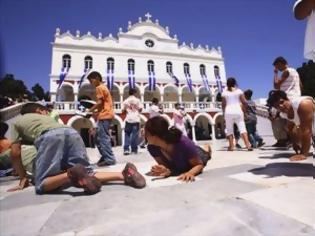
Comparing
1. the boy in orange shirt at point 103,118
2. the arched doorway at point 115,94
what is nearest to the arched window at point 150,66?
the arched doorway at point 115,94

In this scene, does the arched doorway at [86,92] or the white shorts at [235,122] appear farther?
the arched doorway at [86,92]

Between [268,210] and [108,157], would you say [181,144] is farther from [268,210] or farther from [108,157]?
[108,157]

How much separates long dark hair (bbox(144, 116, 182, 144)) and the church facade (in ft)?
66.6

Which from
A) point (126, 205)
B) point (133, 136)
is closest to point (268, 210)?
point (126, 205)

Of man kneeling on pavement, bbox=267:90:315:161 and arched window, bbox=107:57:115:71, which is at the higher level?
arched window, bbox=107:57:115:71

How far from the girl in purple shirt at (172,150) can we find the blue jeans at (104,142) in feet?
5.13

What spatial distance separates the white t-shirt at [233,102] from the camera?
5.37 m

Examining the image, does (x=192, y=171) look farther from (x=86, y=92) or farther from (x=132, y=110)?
(x=86, y=92)

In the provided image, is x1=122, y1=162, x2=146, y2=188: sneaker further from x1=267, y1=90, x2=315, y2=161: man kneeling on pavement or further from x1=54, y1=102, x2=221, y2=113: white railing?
x1=54, y1=102, x2=221, y2=113: white railing

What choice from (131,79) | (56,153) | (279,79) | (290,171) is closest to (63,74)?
(131,79)

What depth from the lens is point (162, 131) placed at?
2.73 metres

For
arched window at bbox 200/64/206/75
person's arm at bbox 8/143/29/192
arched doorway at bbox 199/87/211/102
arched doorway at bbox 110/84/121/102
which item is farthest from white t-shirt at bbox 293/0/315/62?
arched window at bbox 200/64/206/75

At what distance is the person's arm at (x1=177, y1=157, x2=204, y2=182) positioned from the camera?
2.60 metres

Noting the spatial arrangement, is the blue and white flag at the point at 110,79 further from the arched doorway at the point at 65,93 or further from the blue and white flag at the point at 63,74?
the blue and white flag at the point at 63,74
